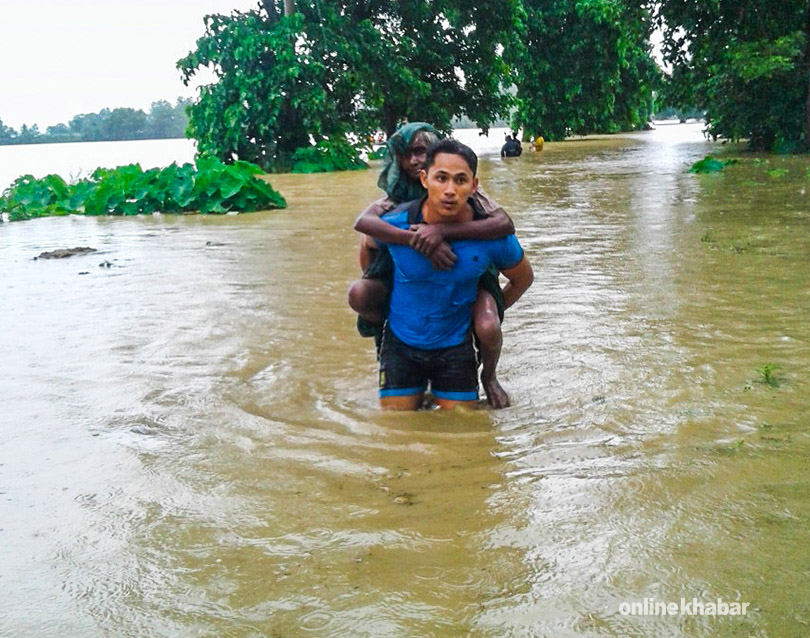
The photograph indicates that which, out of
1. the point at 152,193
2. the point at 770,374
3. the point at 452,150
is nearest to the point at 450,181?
the point at 452,150

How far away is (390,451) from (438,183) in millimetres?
1081

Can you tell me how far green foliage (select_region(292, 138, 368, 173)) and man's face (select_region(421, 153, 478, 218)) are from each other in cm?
1857

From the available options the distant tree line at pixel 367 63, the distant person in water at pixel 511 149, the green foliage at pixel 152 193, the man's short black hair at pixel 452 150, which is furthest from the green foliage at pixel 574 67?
the man's short black hair at pixel 452 150

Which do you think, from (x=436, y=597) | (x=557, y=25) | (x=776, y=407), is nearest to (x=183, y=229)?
(x=776, y=407)

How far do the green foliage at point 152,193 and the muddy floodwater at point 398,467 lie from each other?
585cm

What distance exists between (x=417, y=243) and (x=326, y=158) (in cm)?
1914

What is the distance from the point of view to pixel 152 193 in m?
12.8

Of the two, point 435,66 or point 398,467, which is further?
point 435,66

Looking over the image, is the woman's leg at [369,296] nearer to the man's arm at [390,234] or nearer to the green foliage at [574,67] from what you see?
the man's arm at [390,234]

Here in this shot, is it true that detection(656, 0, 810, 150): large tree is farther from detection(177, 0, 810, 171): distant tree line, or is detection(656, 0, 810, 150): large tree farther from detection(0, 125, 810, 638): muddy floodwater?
detection(0, 125, 810, 638): muddy floodwater

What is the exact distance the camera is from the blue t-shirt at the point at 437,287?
11.8 feet

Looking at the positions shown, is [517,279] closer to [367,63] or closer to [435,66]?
[367,63]

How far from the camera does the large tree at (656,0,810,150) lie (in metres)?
16.6

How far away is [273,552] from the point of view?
2.38 m
